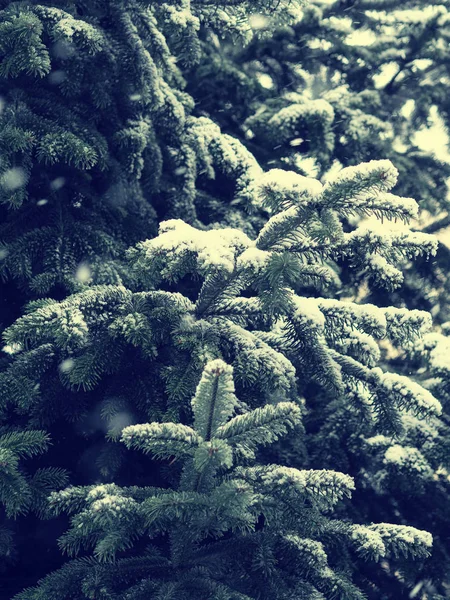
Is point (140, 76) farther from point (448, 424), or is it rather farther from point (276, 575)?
point (448, 424)

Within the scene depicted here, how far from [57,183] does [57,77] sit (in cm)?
40

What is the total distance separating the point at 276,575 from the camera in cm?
181

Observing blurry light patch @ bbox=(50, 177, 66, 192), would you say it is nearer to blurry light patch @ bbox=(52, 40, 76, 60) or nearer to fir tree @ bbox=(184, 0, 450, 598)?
blurry light patch @ bbox=(52, 40, 76, 60)

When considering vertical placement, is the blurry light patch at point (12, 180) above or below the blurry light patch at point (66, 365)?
above

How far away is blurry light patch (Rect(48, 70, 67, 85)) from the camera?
90.8 inches

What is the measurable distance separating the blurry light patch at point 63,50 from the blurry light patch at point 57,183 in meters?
0.45

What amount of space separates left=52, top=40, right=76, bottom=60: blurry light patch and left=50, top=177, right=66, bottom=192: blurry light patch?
1.48 feet

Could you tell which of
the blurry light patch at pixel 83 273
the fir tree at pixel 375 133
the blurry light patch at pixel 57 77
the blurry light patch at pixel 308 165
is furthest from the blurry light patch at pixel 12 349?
the blurry light patch at pixel 308 165

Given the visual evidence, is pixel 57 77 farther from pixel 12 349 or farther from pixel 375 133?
pixel 375 133

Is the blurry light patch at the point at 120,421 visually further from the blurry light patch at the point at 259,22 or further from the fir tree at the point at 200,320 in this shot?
the blurry light patch at the point at 259,22

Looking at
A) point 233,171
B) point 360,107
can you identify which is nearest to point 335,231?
point 233,171

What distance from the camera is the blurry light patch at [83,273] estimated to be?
2.21 metres

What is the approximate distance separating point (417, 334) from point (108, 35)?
1.58 meters

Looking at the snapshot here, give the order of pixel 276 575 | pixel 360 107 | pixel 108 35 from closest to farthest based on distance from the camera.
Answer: pixel 276 575 < pixel 108 35 < pixel 360 107
